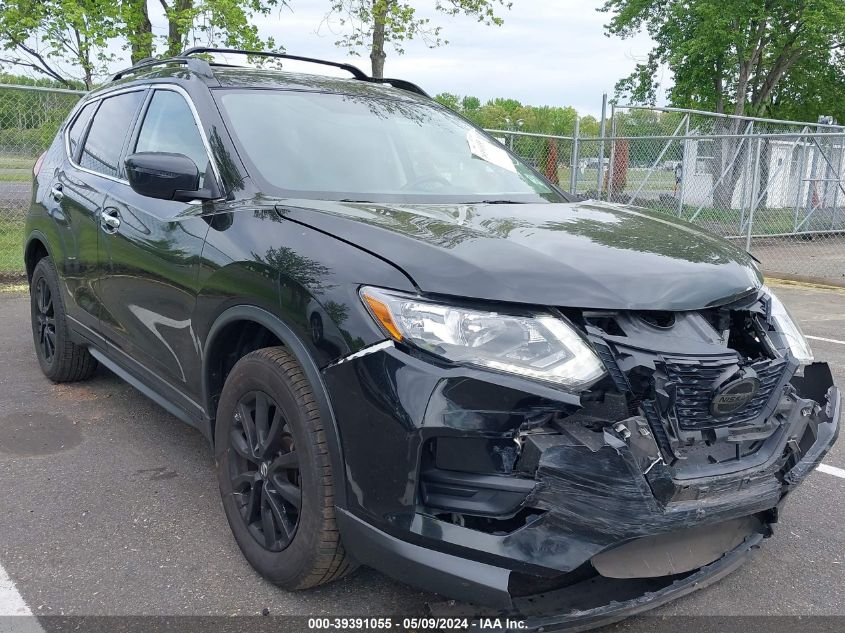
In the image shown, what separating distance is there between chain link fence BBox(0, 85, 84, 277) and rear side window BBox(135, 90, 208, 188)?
6563mm

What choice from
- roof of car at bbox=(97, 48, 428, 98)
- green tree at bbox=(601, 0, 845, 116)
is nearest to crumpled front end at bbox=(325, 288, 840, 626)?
roof of car at bbox=(97, 48, 428, 98)

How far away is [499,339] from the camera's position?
6.79ft

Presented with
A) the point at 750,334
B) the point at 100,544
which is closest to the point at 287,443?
the point at 100,544

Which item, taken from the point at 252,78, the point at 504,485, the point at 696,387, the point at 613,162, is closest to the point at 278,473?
the point at 504,485

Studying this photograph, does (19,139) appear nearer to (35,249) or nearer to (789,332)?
(35,249)

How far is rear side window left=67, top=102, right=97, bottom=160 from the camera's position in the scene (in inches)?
176

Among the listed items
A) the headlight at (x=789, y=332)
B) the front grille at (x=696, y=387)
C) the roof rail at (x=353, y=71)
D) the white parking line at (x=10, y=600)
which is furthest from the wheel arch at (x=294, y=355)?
the roof rail at (x=353, y=71)

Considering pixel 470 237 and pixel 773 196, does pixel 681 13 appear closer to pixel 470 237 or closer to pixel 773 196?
pixel 773 196

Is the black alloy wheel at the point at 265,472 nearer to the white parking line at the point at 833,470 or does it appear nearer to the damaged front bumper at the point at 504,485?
the damaged front bumper at the point at 504,485

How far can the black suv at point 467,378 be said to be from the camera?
2.01 metres

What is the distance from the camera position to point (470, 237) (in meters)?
2.37

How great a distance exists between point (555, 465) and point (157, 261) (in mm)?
1967

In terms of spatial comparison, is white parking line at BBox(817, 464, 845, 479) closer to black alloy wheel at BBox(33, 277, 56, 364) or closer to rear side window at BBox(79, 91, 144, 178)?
rear side window at BBox(79, 91, 144, 178)

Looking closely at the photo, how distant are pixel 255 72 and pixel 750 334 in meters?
2.51
